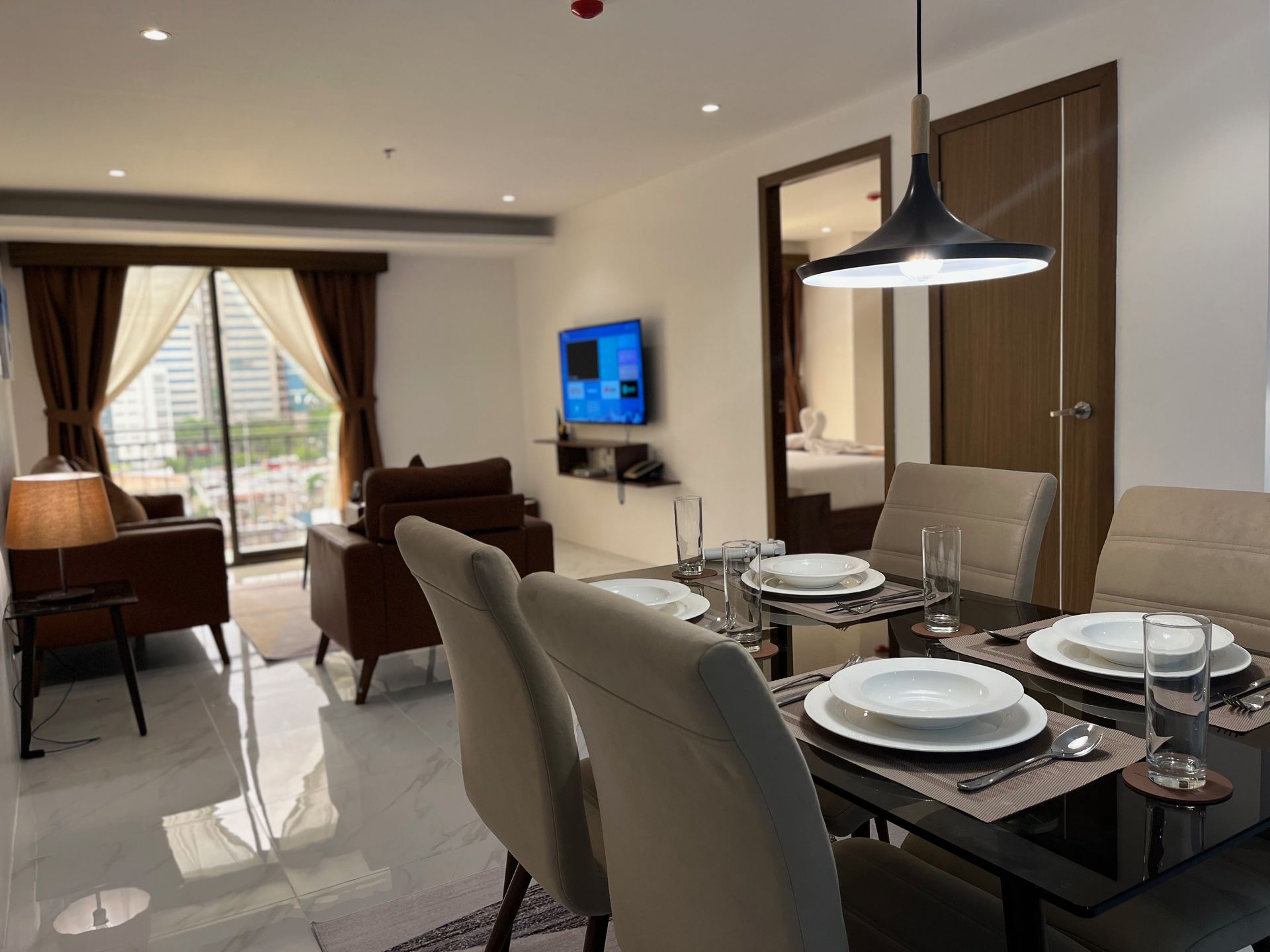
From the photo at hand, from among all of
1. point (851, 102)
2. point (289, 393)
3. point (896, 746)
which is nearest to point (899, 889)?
point (896, 746)

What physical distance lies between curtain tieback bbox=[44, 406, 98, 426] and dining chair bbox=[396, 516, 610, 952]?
229 inches

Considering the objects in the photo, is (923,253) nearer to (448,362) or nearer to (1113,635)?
(1113,635)

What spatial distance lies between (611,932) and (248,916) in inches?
34.0

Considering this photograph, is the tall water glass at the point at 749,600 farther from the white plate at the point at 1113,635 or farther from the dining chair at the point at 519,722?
the white plate at the point at 1113,635

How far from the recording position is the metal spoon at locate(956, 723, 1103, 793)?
1097mm

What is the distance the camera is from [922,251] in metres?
1.56

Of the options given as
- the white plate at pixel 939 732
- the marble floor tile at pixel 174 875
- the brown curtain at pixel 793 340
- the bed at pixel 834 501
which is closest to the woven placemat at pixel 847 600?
the white plate at pixel 939 732

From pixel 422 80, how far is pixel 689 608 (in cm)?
282

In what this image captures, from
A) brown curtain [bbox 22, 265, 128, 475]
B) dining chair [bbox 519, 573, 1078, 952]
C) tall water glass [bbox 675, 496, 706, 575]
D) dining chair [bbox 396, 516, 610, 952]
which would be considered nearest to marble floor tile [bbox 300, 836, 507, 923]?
dining chair [bbox 396, 516, 610, 952]

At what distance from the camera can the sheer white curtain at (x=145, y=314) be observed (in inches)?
259

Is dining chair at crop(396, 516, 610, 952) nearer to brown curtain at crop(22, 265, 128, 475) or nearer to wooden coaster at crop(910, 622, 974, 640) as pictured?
wooden coaster at crop(910, 622, 974, 640)

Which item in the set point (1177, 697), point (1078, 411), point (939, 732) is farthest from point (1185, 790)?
point (1078, 411)

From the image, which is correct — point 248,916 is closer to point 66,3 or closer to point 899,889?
point 899,889

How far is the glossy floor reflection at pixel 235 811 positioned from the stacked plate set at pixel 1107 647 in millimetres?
1547
